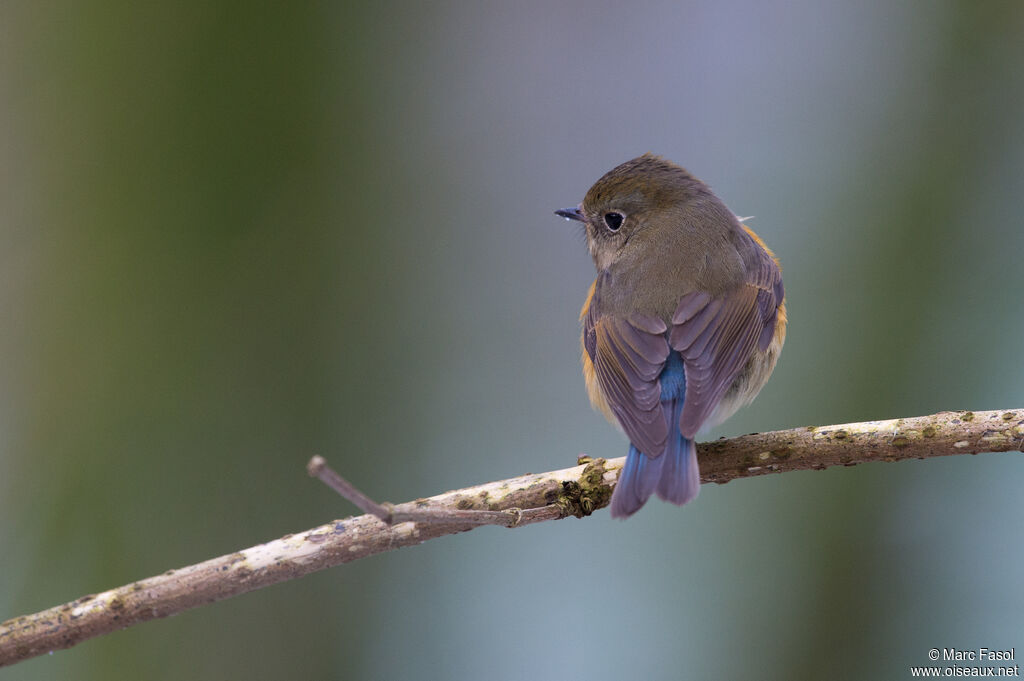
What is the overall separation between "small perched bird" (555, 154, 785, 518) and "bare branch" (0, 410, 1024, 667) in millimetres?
183

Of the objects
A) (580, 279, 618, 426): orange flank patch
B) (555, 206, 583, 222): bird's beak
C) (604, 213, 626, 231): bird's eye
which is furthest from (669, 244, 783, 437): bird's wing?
(555, 206, 583, 222): bird's beak

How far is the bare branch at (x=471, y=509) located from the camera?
2.40 metres

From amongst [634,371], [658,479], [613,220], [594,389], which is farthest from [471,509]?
[613,220]

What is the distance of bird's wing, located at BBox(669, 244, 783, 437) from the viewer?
2990mm

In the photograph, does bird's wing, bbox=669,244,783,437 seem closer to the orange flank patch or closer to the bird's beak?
the orange flank patch

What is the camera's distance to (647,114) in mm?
5090

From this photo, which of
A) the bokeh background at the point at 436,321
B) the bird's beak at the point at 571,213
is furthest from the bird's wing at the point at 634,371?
the bokeh background at the point at 436,321

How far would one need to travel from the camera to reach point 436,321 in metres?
4.75

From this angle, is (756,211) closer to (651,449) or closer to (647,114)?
(647,114)

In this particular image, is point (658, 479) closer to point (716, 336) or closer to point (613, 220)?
point (716, 336)

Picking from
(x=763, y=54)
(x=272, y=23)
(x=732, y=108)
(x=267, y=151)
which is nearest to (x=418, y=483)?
(x=267, y=151)

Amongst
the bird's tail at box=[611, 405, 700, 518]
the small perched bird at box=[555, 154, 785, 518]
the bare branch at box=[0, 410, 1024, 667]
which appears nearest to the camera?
the bare branch at box=[0, 410, 1024, 667]

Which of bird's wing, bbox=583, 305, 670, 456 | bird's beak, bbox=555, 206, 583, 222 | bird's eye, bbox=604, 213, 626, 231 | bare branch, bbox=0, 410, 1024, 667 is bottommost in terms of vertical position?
bare branch, bbox=0, 410, 1024, 667

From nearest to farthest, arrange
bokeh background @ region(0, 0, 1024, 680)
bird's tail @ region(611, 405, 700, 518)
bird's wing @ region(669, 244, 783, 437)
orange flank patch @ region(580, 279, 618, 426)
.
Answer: bird's tail @ region(611, 405, 700, 518) → bird's wing @ region(669, 244, 783, 437) → orange flank patch @ region(580, 279, 618, 426) → bokeh background @ region(0, 0, 1024, 680)
